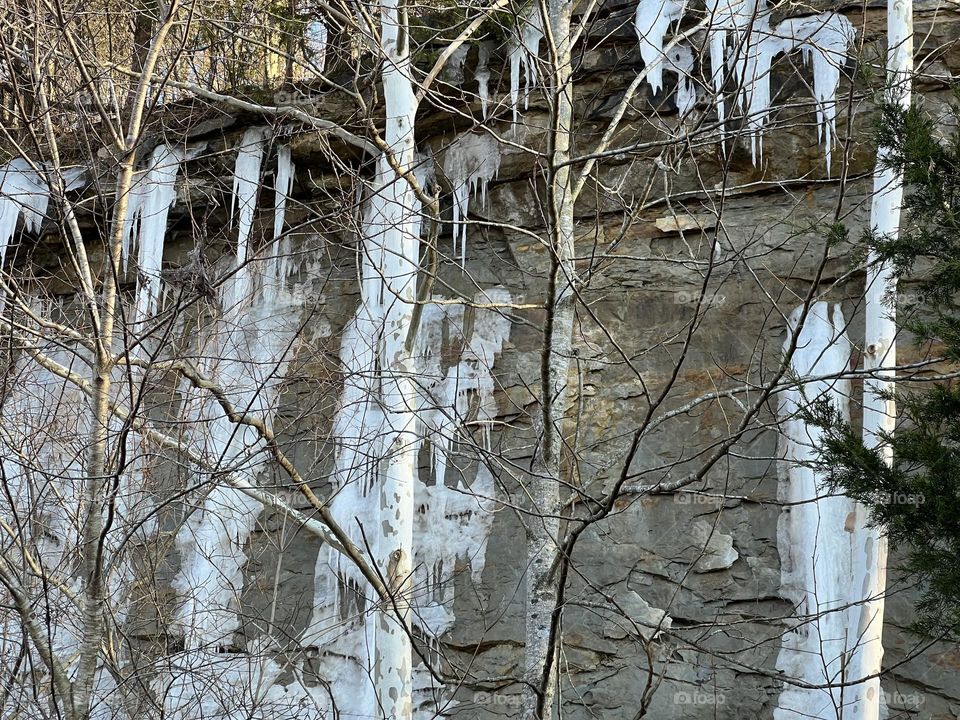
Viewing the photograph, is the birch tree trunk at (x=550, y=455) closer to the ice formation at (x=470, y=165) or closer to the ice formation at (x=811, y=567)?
the ice formation at (x=811, y=567)

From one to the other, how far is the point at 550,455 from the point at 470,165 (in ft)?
14.7

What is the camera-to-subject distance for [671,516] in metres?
7.22

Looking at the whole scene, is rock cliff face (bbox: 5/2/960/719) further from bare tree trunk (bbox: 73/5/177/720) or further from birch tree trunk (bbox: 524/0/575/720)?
bare tree trunk (bbox: 73/5/177/720)

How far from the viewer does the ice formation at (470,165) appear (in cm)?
805

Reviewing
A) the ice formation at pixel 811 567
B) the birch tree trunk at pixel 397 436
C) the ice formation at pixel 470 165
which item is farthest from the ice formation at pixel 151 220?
the ice formation at pixel 811 567

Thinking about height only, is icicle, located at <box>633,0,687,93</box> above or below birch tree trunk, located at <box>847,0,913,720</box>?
above

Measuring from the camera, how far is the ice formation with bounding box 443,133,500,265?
8.05 metres

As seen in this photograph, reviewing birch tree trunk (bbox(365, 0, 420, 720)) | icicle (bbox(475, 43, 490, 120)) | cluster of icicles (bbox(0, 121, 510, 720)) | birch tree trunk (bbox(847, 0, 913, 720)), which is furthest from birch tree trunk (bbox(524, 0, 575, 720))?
icicle (bbox(475, 43, 490, 120))

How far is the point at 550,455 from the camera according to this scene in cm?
411

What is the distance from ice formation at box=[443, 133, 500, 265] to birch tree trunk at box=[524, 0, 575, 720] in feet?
10.5

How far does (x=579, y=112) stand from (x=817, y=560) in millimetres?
3677

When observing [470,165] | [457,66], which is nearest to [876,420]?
[470,165]

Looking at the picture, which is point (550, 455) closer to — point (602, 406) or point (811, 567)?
point (811, 567)

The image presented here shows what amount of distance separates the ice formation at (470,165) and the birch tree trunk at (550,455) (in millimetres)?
3201
